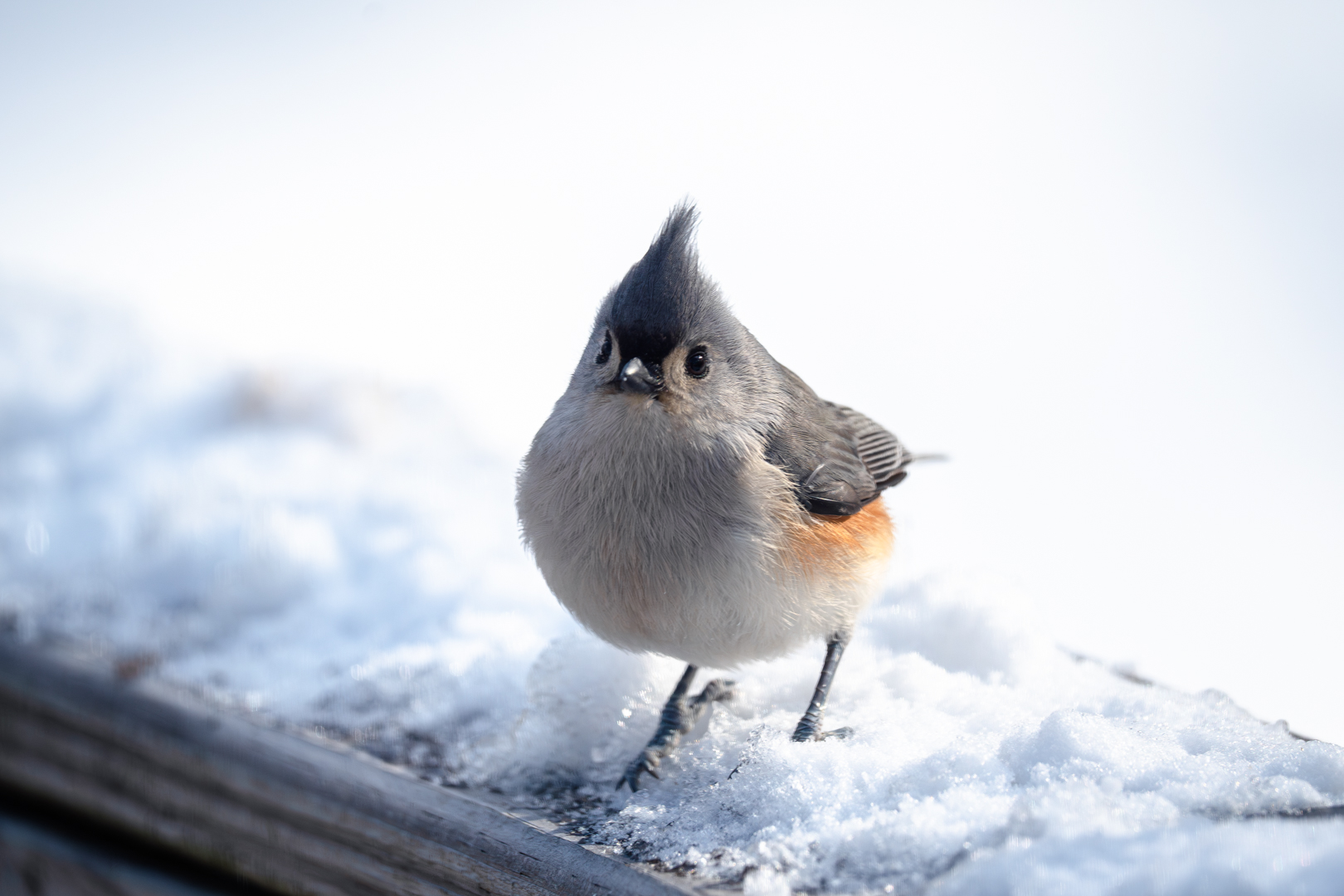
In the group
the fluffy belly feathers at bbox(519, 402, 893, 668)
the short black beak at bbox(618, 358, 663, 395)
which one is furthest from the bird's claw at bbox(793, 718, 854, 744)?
the short black beak at bbox(618, 358, 663, 395)

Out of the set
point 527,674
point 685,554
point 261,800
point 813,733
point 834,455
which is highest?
point 834,455

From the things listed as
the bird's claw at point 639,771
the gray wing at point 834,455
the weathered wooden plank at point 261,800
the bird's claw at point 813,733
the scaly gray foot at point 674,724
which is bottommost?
the weathered wooden plank at point 261,800

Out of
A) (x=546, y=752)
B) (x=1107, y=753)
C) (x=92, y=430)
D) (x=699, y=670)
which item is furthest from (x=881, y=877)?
(x=92, y=430)

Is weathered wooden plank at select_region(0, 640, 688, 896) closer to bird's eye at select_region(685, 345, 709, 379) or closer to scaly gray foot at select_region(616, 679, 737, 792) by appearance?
scaly gray foot at select_region(616, 679, 737, 792)

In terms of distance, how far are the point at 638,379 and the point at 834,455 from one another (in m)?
0.55

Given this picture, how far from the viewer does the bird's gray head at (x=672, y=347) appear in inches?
61.4

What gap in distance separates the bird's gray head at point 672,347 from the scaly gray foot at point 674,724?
1.97ft

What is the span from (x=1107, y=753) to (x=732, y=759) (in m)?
0.60

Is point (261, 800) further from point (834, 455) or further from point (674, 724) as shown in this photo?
point (834, 455)

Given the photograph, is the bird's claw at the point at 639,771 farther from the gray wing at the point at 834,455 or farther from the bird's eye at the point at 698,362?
the bird's eye at the point at 698,362

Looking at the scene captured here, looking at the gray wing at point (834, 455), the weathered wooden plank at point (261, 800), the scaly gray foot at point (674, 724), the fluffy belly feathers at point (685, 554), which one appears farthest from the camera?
the gray wing at point (834, 455)

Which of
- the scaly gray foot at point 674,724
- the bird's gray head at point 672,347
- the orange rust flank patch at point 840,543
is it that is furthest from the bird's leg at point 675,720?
the bird's gray head at point 672,347

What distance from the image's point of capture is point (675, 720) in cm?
169

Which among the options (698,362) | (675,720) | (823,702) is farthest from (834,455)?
(675,720)
